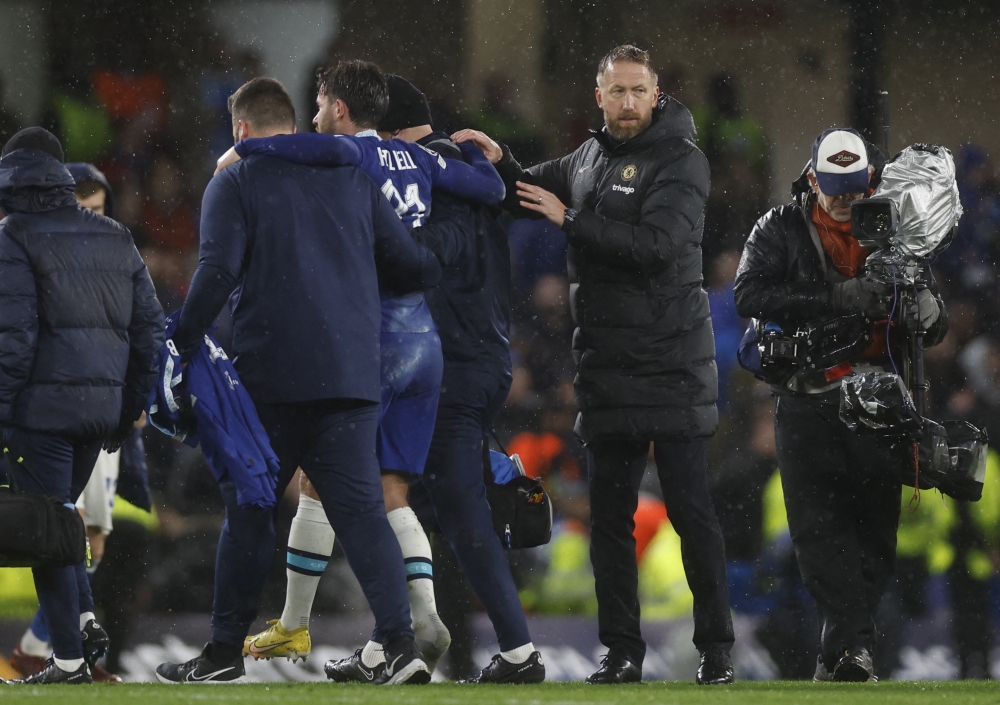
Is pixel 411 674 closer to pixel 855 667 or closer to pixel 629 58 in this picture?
pixel 855 667

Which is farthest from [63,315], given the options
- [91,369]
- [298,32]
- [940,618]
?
[940,618]

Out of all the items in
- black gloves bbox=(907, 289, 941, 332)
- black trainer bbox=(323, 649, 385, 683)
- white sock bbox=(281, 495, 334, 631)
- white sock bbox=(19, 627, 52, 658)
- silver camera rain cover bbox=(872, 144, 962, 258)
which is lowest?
white sock bbox=(19, 627, 52, 658)

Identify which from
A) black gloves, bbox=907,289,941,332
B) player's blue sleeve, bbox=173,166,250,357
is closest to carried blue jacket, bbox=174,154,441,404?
player's blue sleeve, bbox=173,166,250,357

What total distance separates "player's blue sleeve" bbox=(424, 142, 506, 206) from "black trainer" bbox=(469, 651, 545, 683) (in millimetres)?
1276

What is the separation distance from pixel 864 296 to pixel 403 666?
1.69 meters

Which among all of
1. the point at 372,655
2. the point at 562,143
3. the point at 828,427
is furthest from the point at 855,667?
the point at 562,143

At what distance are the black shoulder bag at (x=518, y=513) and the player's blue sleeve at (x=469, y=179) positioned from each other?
711mm

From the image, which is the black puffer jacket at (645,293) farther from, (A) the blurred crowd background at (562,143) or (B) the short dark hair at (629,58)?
(A) the blurred crowd background at (562,143)

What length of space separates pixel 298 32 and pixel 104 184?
1.89 meters

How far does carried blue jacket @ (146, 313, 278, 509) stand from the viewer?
3.87m

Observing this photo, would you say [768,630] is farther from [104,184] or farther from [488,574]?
[104,184]

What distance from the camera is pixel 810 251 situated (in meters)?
4.60

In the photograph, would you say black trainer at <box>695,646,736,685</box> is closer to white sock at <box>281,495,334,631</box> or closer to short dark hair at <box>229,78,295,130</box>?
white sock at <box>281,495,334,631</box>

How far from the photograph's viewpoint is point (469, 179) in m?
4.35
